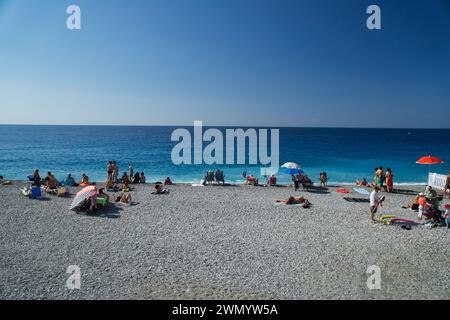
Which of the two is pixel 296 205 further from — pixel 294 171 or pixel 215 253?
pixel 215 253

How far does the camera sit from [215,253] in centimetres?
725

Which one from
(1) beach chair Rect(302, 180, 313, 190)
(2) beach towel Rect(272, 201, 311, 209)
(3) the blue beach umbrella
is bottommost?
(2) beach towel Rect(272, 201, 311, 209)

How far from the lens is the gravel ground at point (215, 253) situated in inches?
222

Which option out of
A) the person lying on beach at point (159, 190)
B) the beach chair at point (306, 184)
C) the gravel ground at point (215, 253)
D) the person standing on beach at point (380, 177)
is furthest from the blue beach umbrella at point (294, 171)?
the person lying on beach at point (159, 190)

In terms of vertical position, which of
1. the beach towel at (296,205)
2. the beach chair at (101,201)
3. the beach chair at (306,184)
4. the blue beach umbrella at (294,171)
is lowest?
the beach towel at (296,205)

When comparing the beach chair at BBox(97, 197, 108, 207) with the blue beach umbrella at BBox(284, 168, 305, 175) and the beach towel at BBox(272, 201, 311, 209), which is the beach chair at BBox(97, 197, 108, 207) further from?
the blue beach umbrella at BBox(284, 168, 305, 175)

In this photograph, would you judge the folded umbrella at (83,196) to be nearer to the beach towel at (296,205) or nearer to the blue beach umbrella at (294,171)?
the beach towel at (296,205)

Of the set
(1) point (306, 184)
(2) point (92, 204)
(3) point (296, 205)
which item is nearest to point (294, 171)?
(1) point (306, 184)

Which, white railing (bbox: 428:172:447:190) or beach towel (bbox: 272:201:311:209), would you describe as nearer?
beach towel (bbox: 272:201:311:209)

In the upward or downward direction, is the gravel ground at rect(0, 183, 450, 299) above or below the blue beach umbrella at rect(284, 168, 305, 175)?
below

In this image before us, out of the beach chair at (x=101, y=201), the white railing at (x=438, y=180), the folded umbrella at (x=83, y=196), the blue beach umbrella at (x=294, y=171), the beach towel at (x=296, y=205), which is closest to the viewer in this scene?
the folded umbrella at (x=83, y=196)

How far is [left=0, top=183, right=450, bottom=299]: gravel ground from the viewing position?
18.5 ft

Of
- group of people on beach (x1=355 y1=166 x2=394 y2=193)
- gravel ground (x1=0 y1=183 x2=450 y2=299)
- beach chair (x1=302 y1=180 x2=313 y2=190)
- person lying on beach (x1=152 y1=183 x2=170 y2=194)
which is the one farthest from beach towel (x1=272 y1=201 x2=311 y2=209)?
group of people on beach (x1=355 y1=166 x2=394 y2=193)

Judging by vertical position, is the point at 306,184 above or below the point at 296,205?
above
